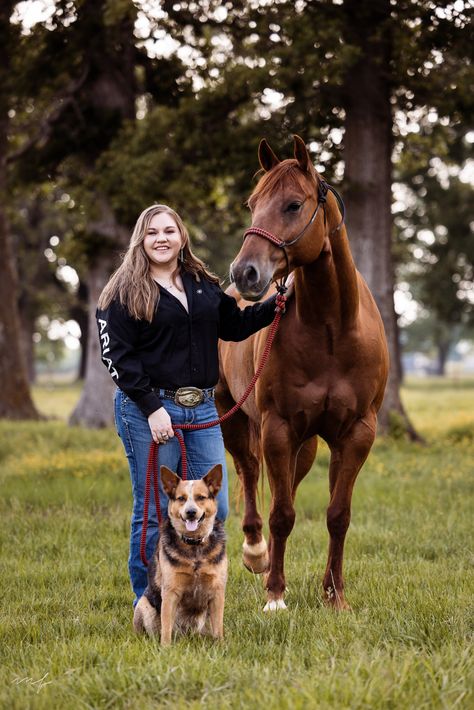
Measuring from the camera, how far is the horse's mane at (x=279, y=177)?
14.9ft

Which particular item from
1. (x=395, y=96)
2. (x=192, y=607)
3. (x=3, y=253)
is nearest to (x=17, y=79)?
(x=3, y=253)

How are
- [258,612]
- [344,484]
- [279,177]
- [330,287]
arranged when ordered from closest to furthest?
1. [279,177]
2. [258,612]
3. [330,287]
4. [344,484]

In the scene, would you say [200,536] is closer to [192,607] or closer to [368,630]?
[192,607]

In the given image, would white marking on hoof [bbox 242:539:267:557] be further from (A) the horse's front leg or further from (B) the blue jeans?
(B) the blue jeans

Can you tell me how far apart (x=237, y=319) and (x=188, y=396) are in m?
0.63

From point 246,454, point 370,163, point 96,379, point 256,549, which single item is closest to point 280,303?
point 256,549

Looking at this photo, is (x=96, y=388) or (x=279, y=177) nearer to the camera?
(x=279, y=177)

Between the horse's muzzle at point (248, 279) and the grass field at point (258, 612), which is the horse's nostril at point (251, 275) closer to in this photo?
the horse's muzzle at point (248, 279)

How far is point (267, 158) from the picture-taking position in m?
4.79

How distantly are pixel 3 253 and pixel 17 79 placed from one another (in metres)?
4.42

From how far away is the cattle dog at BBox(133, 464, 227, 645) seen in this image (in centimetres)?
407

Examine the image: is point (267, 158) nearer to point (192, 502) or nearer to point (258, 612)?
point (192, 502)

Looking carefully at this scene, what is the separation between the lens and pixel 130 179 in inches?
492

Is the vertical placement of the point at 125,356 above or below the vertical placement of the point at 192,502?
above
